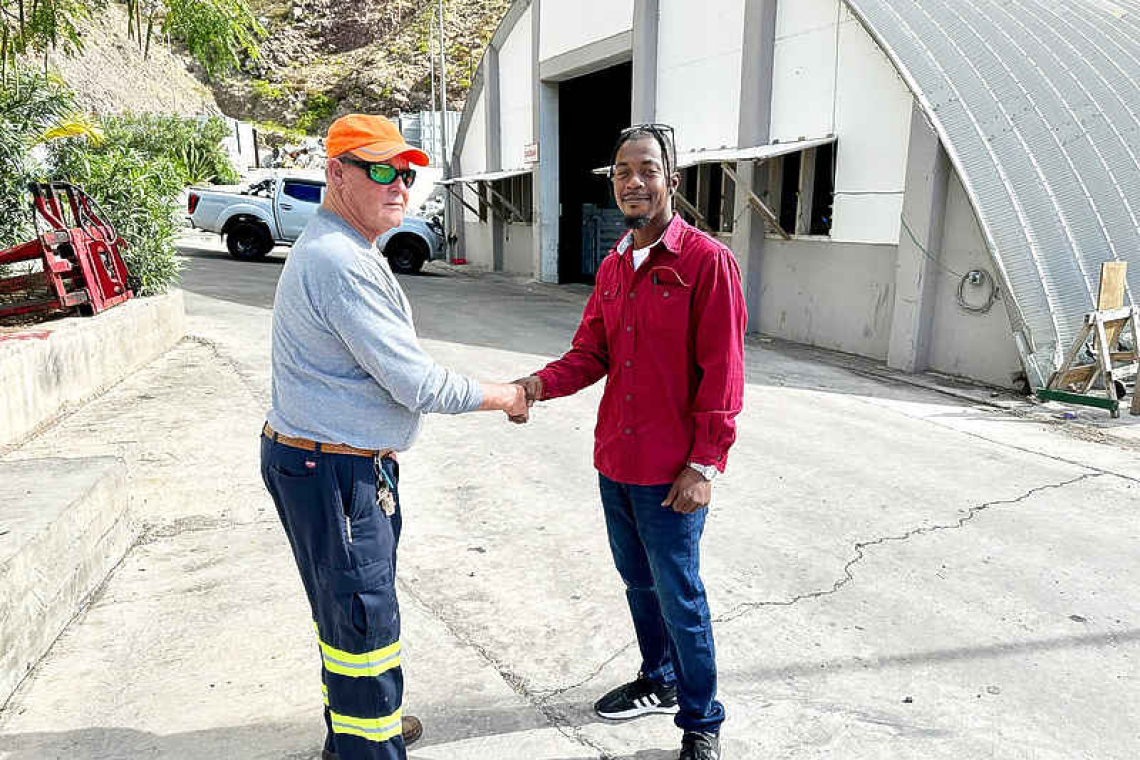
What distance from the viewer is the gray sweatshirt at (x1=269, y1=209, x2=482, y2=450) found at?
2145mm

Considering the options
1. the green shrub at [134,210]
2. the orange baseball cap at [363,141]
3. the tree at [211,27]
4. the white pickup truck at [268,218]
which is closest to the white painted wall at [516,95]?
the white pickup truck at [268,218]

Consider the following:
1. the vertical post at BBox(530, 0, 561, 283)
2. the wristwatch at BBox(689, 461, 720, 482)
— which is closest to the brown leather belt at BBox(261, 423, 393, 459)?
the wristwatch at BBox(689, 461, 720, 482)

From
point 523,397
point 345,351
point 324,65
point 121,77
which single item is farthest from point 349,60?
point 345,351

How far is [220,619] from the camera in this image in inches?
138

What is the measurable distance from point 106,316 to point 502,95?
1437cm

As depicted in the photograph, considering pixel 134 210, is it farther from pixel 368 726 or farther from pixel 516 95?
pixel 516 95

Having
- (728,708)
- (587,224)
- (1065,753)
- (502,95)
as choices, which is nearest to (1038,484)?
(1065,753)

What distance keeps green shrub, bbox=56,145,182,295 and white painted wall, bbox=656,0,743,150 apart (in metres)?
7.85

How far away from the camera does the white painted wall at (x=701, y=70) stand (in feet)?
39.5

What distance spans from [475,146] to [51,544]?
66.0 feet

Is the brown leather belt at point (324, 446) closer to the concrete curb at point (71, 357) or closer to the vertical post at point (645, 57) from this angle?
the concrete curb at point (71, 357)

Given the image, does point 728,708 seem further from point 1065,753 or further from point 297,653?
point 297,653

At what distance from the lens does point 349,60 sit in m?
66.4

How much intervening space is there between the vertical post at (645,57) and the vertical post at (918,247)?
19.1 ft
